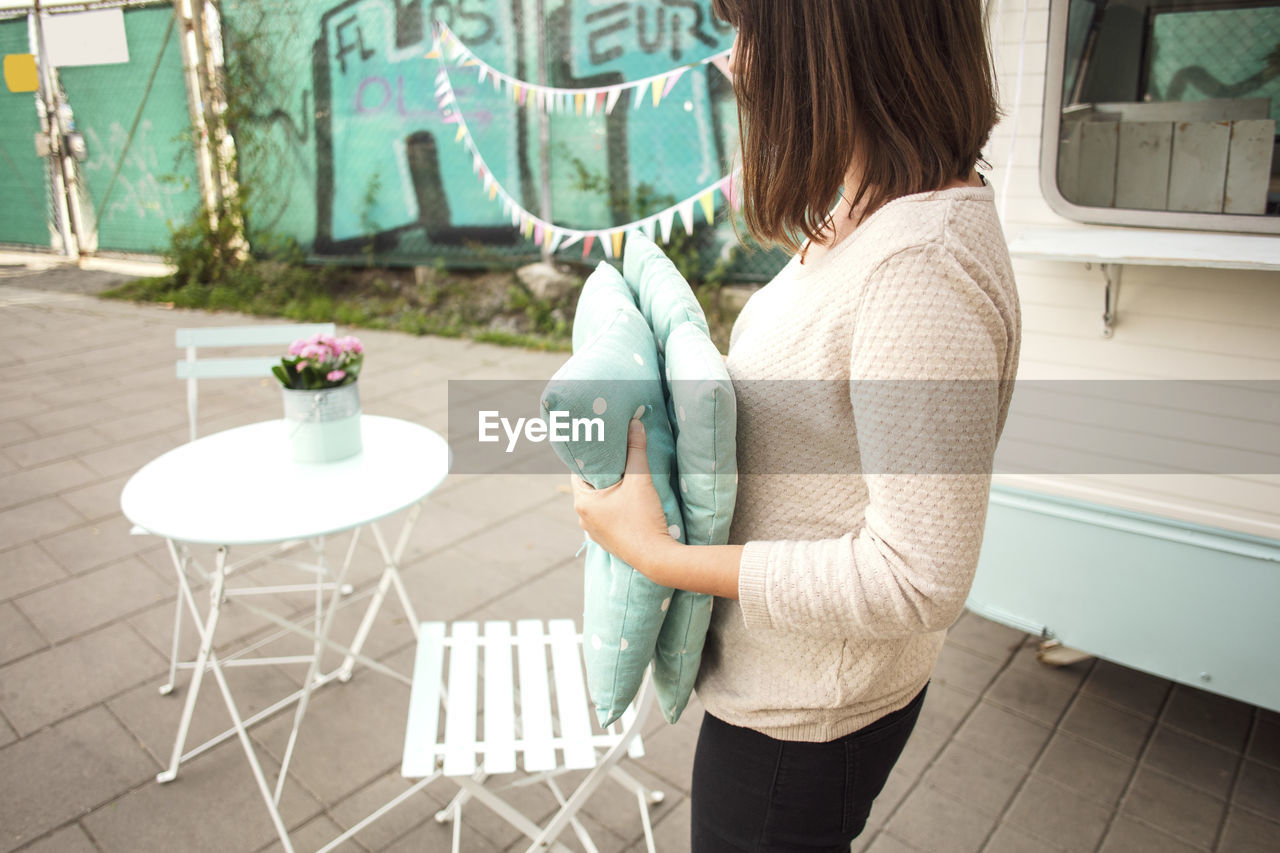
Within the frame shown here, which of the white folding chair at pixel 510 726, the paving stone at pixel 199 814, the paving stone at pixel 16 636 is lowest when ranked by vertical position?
the paving stone at pixel 199 814

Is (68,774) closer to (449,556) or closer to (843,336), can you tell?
(449,556)

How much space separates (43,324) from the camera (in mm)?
7262

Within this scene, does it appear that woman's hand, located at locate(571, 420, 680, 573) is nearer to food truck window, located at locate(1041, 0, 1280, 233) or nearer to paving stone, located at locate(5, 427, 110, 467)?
food truck window, located at locate(1041, 0, 1280, 233)

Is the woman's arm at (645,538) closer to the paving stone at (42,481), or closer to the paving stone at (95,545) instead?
the paving stone at (95,545)

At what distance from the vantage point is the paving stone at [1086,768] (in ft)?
7.82

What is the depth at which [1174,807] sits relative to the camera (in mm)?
2328

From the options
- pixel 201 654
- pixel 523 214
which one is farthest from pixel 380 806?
pixel 523 214

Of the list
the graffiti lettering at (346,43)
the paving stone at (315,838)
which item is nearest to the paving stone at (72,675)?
the paving stone at (315,838)

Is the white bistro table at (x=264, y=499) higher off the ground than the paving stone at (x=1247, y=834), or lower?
higher

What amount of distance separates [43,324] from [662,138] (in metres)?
5.45

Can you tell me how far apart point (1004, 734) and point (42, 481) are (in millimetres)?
4429

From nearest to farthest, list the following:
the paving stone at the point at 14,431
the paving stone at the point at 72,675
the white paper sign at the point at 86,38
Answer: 1. the paving stone at the point at 72,675
2. the paving stone at the point at 14,431
3. the white paper sign at the point at 86,38

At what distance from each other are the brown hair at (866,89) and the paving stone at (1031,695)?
2215 mm

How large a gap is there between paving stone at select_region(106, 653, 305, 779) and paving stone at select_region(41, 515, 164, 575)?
100cm
